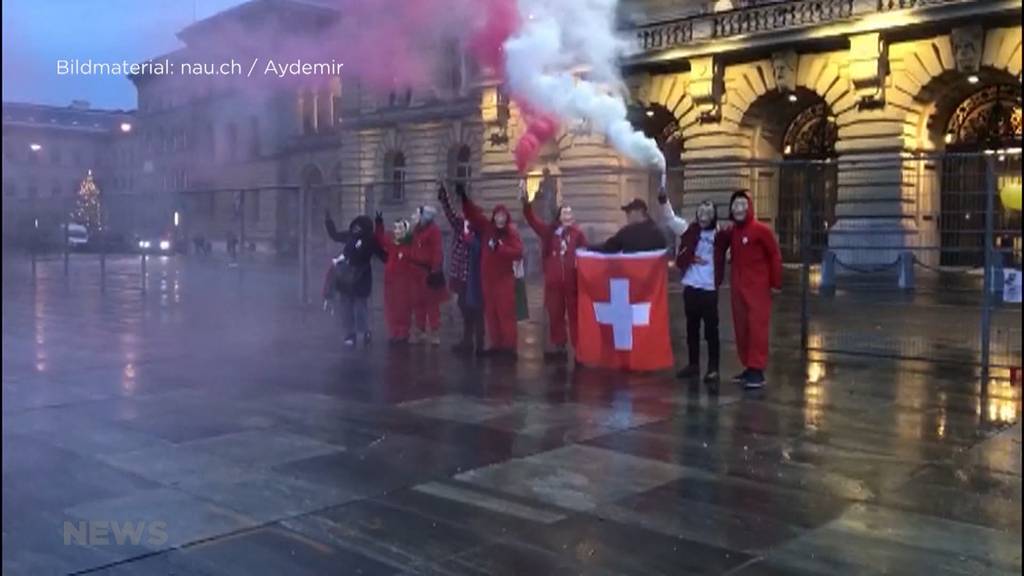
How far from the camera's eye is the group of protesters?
9867mm

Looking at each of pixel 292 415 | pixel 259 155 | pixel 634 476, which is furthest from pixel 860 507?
pixel 259 155

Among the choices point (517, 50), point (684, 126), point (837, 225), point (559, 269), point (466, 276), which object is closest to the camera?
point (559, 269)

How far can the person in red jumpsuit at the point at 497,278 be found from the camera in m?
11.9

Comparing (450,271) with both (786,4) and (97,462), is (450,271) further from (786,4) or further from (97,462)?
(786,4)

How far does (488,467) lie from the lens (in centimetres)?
656

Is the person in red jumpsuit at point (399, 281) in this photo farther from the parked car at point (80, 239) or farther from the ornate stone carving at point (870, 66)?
the ornate stone carving at point (870, 66)

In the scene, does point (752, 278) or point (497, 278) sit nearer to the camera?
point (752, 278)

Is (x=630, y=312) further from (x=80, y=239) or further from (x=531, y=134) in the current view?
(x=80, y=239)

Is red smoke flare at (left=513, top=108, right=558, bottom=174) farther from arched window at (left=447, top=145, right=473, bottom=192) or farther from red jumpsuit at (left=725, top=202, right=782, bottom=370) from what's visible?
red jumpsuit at (left=725, top=202, right=782, bottom=370)

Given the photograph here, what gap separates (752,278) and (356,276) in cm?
528

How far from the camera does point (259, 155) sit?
1460 cm

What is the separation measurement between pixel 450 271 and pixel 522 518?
25.0 feet

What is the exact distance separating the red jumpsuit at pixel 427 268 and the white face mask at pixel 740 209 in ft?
14.7

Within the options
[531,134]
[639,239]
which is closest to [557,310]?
[639,239]
